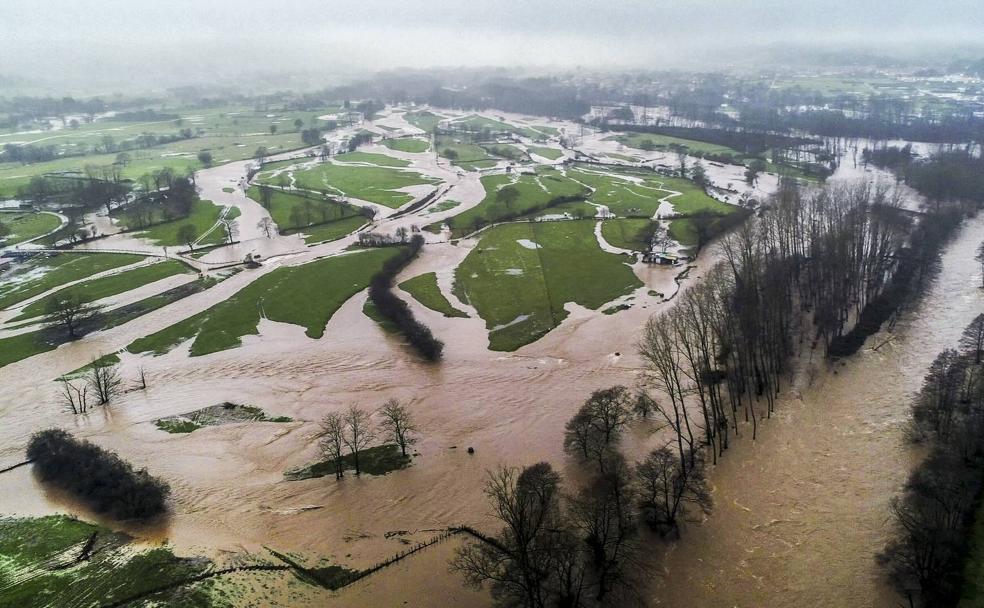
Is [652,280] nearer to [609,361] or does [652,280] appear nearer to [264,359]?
[609,361]

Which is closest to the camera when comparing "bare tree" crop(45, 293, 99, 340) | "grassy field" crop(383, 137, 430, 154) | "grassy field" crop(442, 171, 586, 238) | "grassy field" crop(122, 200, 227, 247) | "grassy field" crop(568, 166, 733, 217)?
"bare tree" crop(45, 293, 99, 340)

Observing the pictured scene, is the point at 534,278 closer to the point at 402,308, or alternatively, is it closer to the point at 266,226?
the point at 402,308

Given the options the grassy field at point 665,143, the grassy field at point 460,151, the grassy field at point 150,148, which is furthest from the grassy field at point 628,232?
the grassy field at point 150,148

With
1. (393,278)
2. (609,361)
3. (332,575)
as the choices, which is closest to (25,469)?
(332,575)

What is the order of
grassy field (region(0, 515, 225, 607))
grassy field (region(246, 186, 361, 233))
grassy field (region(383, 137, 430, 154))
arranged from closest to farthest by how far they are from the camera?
1. grassy field (region(0, 515, 225, 607))
2. grassy field (region(246, 186, 361, 233))
3. grassy field (region(383, 137, 430, 154))

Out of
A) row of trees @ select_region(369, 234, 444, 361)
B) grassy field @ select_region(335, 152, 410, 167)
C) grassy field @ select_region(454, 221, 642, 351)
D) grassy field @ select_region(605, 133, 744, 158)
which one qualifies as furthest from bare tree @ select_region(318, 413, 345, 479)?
grassy field @ select_region(605, 133, 744, 158)

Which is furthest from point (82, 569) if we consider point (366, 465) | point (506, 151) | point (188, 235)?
point (506, 151)

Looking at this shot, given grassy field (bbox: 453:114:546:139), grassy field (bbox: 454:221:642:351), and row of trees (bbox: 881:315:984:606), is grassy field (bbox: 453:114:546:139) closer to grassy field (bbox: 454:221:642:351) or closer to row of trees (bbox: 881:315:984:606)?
grassy field (bbox: 454:221:642:351)
